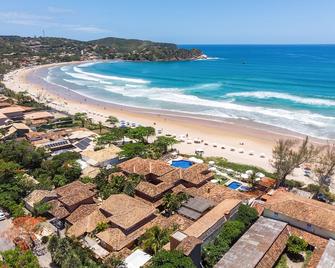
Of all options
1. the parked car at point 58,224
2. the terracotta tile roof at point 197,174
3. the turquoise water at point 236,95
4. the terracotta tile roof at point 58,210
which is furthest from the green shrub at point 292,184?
the parked car at point 58,224

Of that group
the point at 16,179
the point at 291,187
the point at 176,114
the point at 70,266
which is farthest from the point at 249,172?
the point at 176,114

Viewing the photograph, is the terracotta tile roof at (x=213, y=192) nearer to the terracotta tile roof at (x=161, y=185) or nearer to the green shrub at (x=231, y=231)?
the terracotta tile roof at (x=161, y=185)

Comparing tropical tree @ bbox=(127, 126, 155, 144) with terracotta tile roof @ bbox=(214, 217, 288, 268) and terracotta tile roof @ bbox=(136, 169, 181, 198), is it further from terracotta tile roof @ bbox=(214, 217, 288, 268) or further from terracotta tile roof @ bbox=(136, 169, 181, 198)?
terracotta tile roof @ bbox=(214, 217, 288, 268)

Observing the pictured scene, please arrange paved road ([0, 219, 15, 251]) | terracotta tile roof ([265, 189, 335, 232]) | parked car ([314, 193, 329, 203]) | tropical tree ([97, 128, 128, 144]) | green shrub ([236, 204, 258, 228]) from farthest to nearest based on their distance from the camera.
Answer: tropical tree ([97, 128, 128, 144]) → parked car ([314, 193, 329, 203]) → green shrub ([236, 204, 258, 228]) → paved road ([0, 219, 15, 251]) → terracotta tile roof ([265, 189, 335, 232])

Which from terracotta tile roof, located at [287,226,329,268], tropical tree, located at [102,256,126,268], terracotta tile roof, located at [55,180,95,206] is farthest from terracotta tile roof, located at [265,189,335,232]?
terracotta tile roof, located at [55,180,95,206]

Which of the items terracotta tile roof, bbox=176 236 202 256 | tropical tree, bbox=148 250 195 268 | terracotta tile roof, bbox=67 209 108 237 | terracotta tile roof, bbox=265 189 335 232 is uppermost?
terracotta tile roof, bbox=176 236 202 256
